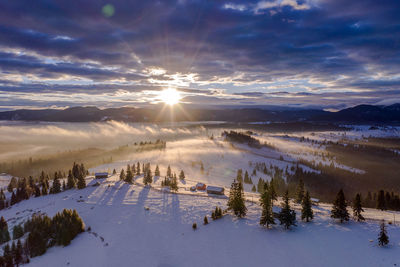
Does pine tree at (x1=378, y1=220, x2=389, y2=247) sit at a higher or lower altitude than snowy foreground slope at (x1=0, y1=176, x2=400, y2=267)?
higher

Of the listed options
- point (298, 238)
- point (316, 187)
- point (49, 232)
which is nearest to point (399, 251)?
point (298, 238)

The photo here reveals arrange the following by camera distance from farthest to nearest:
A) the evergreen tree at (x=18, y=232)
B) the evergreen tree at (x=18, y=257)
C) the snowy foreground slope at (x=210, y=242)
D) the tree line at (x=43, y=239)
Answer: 1. the evergreen tree at (x=18, y=232)
2. the tree line at (x=43, y=239)
3. the evergreen tree at (x=18, y=257)
4. the snowy foreground slope at (x=210, y=242)

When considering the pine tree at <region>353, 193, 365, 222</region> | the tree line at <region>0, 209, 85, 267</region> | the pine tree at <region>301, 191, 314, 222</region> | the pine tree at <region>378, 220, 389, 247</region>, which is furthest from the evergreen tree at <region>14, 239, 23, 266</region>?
the pine tree at <region>353, 193, 365, 222</region>

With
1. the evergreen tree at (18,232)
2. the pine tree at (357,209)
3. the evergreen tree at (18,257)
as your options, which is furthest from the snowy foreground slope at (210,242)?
the evergreen tree at (18,232)

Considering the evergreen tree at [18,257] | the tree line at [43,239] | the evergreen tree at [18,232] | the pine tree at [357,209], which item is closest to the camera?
the evergreen tree at [18,257]

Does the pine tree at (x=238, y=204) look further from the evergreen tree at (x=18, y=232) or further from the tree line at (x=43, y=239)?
the evergreen tree at (x=18, y=232)

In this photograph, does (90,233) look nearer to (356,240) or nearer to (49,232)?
(49,232)

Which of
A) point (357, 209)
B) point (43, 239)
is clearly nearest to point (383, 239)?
point (357, 209)

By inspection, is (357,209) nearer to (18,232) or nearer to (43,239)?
(43,239)

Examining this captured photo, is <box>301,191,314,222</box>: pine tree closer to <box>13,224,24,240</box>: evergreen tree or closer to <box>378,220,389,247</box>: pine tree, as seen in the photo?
<box>378,220,389,247</box>: pine tree
